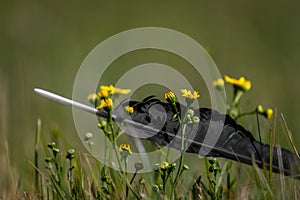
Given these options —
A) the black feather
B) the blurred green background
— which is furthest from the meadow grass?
the blurred green background

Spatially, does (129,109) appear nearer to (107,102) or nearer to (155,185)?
(107,102)

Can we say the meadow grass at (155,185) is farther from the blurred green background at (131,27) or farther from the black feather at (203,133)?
the blurred green background at (131,27)

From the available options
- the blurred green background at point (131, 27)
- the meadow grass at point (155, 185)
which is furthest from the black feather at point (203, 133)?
the blurred green background at point (131, 27)

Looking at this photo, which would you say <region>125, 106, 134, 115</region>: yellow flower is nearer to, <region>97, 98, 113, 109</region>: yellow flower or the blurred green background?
<region>97, 98, 113, 109</region>: yellow flower

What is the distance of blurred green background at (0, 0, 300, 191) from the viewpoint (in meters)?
4.20

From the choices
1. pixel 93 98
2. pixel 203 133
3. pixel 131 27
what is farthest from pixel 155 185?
pixel 131 27

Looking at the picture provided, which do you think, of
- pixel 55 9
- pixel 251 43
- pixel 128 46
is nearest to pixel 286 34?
pixel 251 43

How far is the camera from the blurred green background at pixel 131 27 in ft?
13.8

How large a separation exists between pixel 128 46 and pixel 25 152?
8.19 ft

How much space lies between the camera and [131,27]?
613 centimetres

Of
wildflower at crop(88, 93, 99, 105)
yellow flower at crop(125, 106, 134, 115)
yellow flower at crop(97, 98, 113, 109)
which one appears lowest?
yellow flower at crop(125, 106, 134, 115)

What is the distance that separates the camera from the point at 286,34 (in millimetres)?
5641

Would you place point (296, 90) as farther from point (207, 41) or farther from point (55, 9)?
point (55, 9)

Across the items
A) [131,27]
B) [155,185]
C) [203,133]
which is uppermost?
[131,27]
